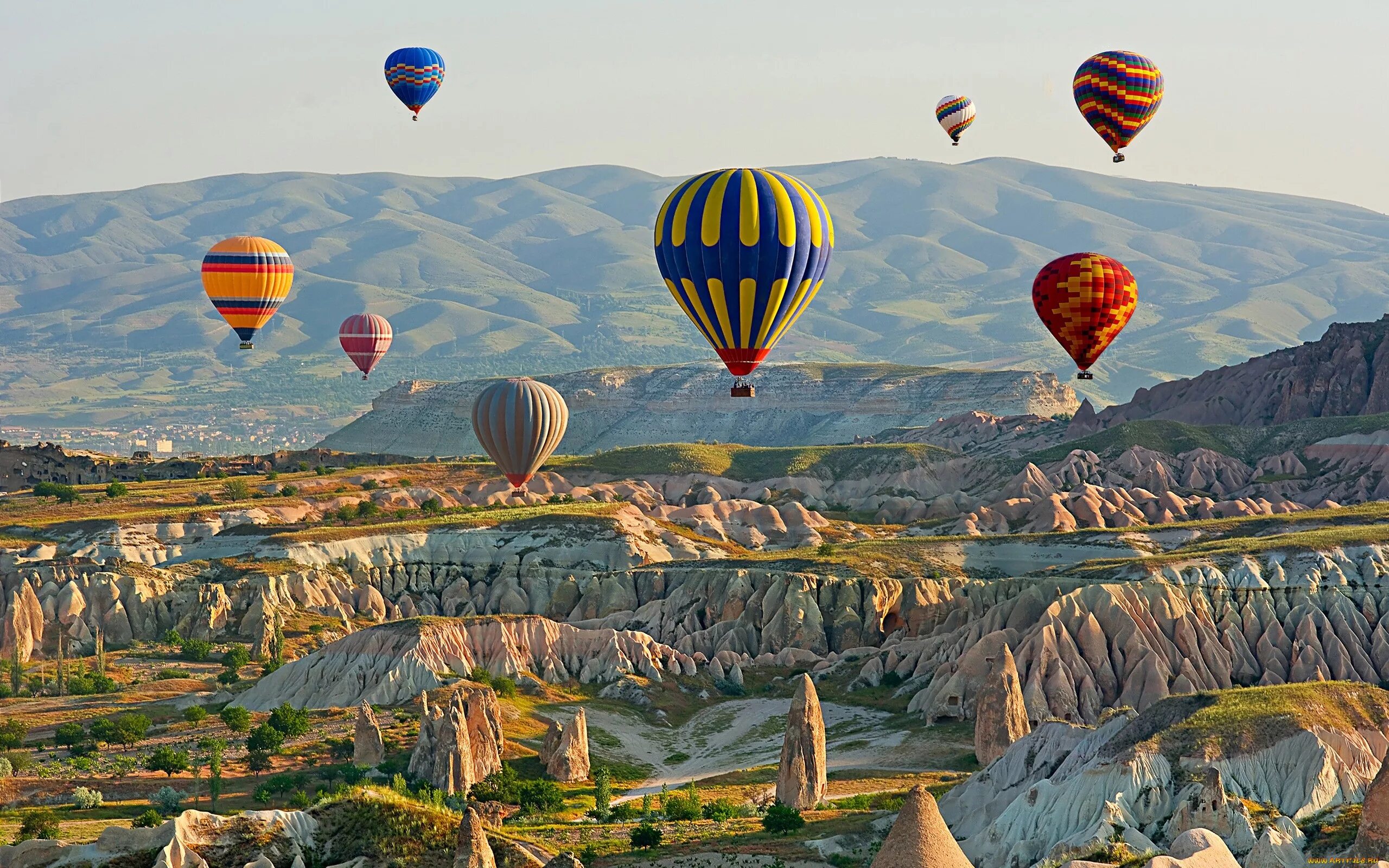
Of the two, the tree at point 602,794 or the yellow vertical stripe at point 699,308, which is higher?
the yellow vertical stripe at point 699,308

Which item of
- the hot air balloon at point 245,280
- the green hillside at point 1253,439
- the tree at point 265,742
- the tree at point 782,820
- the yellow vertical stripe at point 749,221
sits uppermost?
the hot air balloon at point 245,280

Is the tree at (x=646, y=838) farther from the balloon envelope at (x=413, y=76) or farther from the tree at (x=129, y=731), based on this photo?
the balloon envelope at (x=413, y=76)

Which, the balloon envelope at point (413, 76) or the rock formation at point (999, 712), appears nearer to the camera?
the rock formation at point (999, 712)

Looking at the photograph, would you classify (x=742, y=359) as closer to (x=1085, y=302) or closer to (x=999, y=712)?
(x=999, y=712)

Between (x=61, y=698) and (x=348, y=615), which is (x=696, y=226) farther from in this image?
(x=348, y=615)

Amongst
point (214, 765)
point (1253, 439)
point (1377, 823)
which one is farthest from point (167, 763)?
point (1253, 439)

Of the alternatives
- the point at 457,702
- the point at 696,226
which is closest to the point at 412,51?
the point at 696,226

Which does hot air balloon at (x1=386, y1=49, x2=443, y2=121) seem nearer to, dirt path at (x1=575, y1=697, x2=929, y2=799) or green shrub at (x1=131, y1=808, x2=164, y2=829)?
dirt path at (x1=575, y1=697, x2=929, y2=799)

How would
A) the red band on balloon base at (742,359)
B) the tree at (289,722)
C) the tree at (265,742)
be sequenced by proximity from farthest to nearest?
the red band on balloon base at (742,359), the tree at (289,722), the tree at (265,742)

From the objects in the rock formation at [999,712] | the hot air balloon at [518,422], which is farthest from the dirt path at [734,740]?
the hot air balloon at [518,422]
